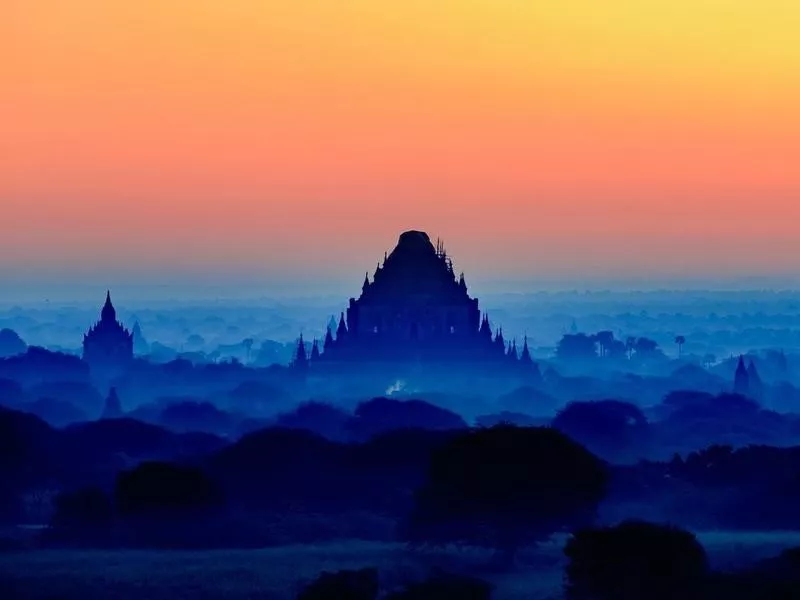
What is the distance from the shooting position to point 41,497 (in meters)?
97.5

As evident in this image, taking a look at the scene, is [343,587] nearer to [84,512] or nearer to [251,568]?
[251,568]

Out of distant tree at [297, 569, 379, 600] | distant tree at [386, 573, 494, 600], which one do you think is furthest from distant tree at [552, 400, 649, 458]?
distant tree at [297, 569, 379, 600]

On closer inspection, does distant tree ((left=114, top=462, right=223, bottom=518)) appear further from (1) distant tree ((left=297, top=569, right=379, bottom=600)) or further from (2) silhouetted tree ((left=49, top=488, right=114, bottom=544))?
(1) distant tree ((left=297, top=569, right=379, bottom=600))

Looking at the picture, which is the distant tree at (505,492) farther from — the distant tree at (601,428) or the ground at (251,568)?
the distant tree at (601,428)

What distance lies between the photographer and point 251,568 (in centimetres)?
7088

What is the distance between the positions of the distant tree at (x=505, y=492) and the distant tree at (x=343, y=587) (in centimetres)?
1001

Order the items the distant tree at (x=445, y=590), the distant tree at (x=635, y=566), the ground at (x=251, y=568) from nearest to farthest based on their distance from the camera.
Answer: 1. the distant tree at (x=635, y=566)
2. the distant tree at (x=445, y=590)
3. the ground at (x=251, y=568)

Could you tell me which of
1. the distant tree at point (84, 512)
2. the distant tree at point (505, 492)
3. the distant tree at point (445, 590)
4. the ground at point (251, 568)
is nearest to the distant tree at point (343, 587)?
the distant tree at point (445, 590)

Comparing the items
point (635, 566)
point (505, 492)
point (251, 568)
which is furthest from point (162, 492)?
point (635, 566)

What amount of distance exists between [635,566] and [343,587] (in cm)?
926

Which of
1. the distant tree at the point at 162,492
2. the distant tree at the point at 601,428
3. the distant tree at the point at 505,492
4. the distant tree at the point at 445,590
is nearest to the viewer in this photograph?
the distant tree at the point at 445,590

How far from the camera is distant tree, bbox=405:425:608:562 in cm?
7869

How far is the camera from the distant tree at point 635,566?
210 feet

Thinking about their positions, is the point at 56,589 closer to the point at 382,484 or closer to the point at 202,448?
the point at 382,484
